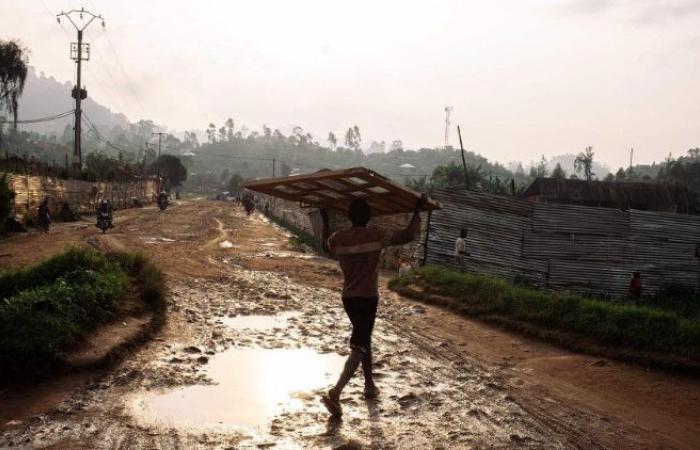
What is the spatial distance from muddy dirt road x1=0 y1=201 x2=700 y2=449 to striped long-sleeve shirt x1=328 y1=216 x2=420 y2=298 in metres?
1.03

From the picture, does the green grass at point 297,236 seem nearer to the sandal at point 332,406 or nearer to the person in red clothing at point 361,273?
the person in red clothing at point 361,273

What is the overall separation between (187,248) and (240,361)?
12.6m

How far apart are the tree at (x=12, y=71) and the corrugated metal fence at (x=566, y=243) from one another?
31.4m

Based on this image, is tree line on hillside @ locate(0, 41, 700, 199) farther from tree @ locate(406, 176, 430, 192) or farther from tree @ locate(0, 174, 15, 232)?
tree @ locate(0, 174, 15, 232)

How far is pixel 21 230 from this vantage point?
64.6 ft

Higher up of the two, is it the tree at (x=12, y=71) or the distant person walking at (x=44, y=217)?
the tree at (x=12, y=71)

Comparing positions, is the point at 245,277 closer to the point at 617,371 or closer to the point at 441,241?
the point at 441,241

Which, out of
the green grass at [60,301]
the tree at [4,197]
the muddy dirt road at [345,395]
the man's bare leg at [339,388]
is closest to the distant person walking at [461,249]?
the muddy dirt road at [345,395]

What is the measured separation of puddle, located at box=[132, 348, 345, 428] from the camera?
4184 millimetres

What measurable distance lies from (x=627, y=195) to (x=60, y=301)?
40.7 meters

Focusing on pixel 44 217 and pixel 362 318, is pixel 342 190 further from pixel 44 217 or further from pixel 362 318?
pixel 44 217

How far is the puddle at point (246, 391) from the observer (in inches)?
165

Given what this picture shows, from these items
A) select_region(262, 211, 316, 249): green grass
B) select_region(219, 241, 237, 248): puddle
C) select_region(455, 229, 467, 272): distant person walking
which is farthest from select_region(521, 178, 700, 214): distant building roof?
select_region(455, 229, 467, 272): distant person walking

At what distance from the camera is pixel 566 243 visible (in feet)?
47.8
